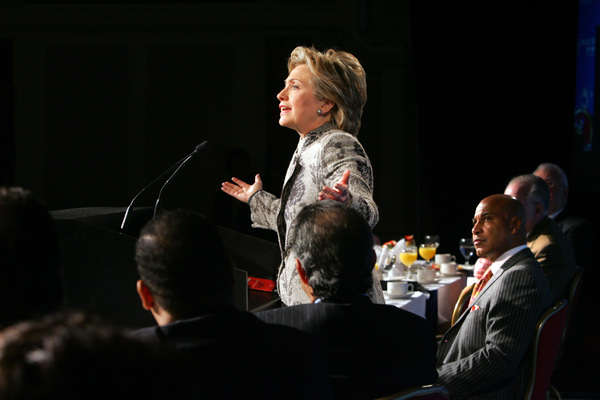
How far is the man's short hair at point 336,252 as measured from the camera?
1469mm

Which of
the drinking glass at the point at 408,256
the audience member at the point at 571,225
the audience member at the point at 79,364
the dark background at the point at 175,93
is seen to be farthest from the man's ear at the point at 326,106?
the dark background at the point at 175,93

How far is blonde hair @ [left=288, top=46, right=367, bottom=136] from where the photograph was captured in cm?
206

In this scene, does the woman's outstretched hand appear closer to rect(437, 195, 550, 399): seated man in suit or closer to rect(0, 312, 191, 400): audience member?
rect(437, 195, 550, 399): seated man in suit

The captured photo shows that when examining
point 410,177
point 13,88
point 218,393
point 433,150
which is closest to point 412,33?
point 433,150

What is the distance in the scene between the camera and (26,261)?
101cm

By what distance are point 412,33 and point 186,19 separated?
2.22 meters

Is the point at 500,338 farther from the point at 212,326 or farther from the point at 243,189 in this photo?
the point at 212,326

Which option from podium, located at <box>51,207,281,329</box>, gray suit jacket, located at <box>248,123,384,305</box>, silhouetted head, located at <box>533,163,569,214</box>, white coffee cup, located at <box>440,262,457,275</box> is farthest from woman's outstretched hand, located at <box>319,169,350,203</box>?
silhouetted head, located at <box>533,163,569,214</box>

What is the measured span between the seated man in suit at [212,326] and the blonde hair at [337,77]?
0.92m

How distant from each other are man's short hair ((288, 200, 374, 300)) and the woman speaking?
414 mm

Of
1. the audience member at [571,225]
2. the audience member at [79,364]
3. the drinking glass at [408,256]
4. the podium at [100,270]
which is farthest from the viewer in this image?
the audience member at [571,225]

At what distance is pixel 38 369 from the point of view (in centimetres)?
45

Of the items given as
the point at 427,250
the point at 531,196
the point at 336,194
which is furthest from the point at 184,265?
the point at 427,250

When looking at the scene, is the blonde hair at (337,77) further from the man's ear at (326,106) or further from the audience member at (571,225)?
the audience member at (571,225)
